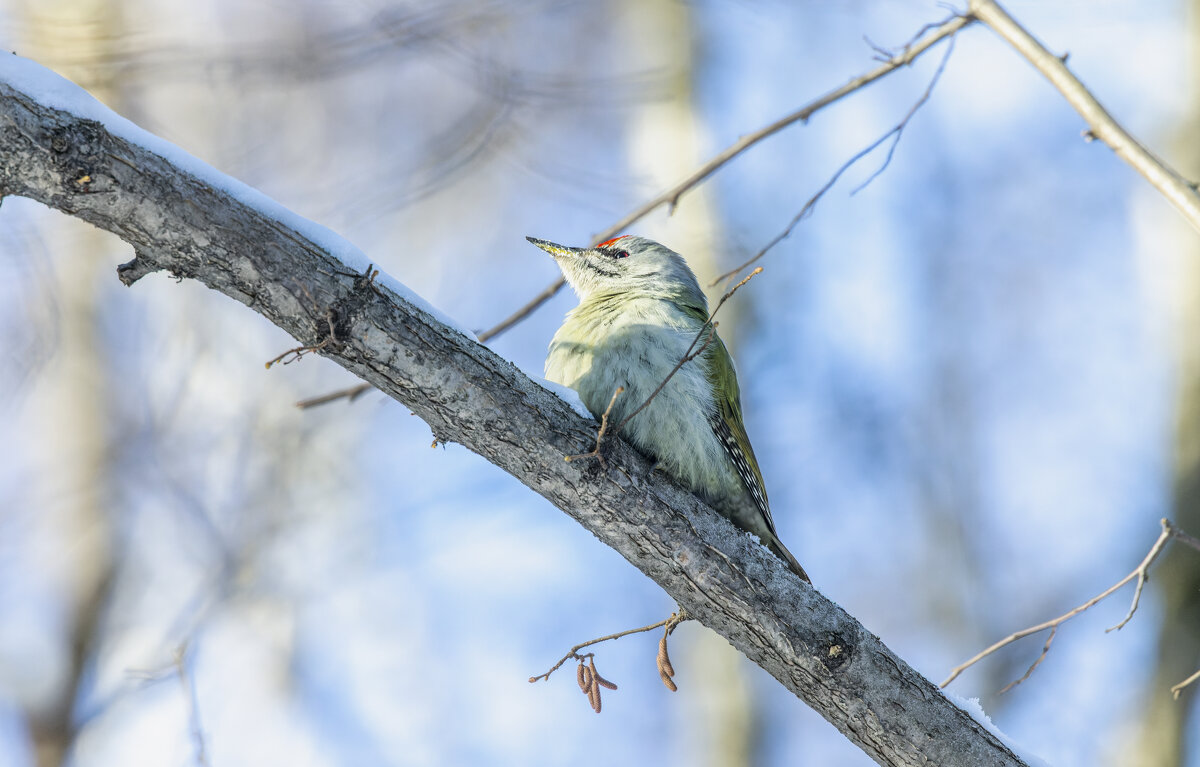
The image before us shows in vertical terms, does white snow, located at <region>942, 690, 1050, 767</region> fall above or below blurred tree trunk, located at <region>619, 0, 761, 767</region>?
below

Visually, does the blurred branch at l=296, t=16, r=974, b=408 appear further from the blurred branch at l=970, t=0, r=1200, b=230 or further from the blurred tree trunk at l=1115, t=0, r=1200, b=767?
the blurred tree trunk at l=1115, t=0, r=1200, b=767

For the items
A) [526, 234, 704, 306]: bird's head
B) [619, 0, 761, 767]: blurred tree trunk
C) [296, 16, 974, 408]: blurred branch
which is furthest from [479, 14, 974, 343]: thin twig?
[619, 0, 761, 767]: blurred tree trunk

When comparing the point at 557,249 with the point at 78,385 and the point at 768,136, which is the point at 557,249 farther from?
the point at 78,385

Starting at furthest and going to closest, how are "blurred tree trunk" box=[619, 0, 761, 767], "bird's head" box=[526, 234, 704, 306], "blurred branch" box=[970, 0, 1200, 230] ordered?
"blurred tree trunk" box=[619, 0, 761, 767] → "bird's head" box=[526, 234, 704, 306] → "blurred branch" box=[970, 0, 1200, 230]

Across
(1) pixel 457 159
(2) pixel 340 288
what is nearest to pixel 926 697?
(2) pixel 340 288

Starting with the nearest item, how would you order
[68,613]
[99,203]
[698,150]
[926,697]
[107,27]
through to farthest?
[99,203], [926,697], [68,613], [107,27], [698,150]

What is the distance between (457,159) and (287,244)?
587cm

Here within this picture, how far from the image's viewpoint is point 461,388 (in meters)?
2.62

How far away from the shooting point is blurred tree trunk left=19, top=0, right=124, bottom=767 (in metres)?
6.37

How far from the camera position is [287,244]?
239 cm

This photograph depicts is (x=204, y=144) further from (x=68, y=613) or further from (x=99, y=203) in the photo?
(x=99, y=203)

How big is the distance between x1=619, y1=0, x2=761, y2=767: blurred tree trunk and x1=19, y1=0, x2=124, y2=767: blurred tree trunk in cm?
448

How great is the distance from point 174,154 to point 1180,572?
6.42 meters

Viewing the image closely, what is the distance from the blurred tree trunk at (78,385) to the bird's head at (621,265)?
416 centimetres
